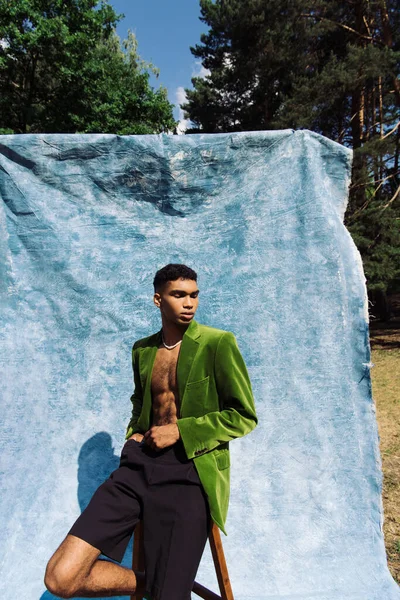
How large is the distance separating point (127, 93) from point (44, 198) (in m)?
8.85

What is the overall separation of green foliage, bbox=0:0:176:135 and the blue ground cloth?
788 cm

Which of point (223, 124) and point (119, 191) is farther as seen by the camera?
point (223, 124)

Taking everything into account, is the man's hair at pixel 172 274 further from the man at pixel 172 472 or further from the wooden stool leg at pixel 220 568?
the wooden stool leg at pixel 220 568

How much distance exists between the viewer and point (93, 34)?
1032 cm

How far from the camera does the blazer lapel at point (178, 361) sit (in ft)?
5.63

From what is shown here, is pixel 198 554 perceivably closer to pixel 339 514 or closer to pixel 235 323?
pixel 339 514

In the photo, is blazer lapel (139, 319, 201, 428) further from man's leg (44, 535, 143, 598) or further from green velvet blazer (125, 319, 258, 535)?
man's leg (44, 535, 143, 598)

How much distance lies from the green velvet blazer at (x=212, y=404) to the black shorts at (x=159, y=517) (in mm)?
64

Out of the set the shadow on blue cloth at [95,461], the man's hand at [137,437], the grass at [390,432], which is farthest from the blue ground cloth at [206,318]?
the man's hand at [137,437]

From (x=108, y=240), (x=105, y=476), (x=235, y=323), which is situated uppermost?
(x=108, y=240)

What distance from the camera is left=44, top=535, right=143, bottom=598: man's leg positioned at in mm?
1432

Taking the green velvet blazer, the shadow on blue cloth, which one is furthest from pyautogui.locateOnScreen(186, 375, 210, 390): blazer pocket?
the shadow on blue cloth

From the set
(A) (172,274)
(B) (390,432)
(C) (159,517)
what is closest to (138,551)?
(C) (159,517)

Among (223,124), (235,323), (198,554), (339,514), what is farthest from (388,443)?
(223,124)
